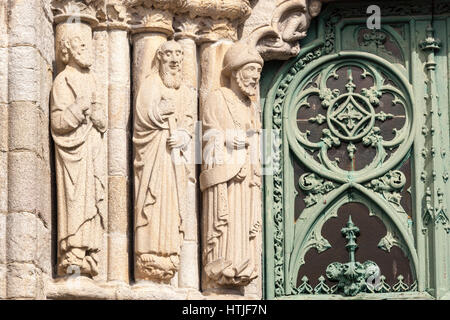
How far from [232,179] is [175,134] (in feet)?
1.88

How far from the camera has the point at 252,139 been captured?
17391mm

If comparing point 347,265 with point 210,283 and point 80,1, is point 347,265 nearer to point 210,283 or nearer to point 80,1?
point 210,283

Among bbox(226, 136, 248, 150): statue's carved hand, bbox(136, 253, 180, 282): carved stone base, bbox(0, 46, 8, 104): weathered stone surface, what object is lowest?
bbox(136, 253, 180, 282): carved stone base

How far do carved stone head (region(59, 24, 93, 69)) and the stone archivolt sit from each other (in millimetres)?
57

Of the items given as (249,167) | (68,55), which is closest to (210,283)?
(249,167)

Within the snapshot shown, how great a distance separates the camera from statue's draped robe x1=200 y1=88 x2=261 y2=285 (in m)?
17.1

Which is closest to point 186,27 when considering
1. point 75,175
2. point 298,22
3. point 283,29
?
point 283,29

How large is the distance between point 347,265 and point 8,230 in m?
2.89

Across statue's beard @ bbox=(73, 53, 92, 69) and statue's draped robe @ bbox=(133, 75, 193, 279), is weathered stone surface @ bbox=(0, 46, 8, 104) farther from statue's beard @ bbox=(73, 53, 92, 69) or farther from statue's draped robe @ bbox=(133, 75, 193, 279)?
statue's draped robe @ bbox=(133, 75, 193, 279)

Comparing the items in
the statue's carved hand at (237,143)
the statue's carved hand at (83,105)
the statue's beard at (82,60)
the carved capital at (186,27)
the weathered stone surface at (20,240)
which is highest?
the carved capital at (186,27)

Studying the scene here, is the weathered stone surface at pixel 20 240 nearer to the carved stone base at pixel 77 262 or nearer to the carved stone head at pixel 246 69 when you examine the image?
the carved stone base at pixel 77 262

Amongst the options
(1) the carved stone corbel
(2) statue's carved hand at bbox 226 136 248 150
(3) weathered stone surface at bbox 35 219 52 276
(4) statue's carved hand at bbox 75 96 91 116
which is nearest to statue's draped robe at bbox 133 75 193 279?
(2) statue's carved hand at bbox 226 136 248 150

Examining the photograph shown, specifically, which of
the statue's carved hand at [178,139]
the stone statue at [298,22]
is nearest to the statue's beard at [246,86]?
the statue's carved hand at [178,139]

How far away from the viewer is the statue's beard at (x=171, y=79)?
1709 centimetres
